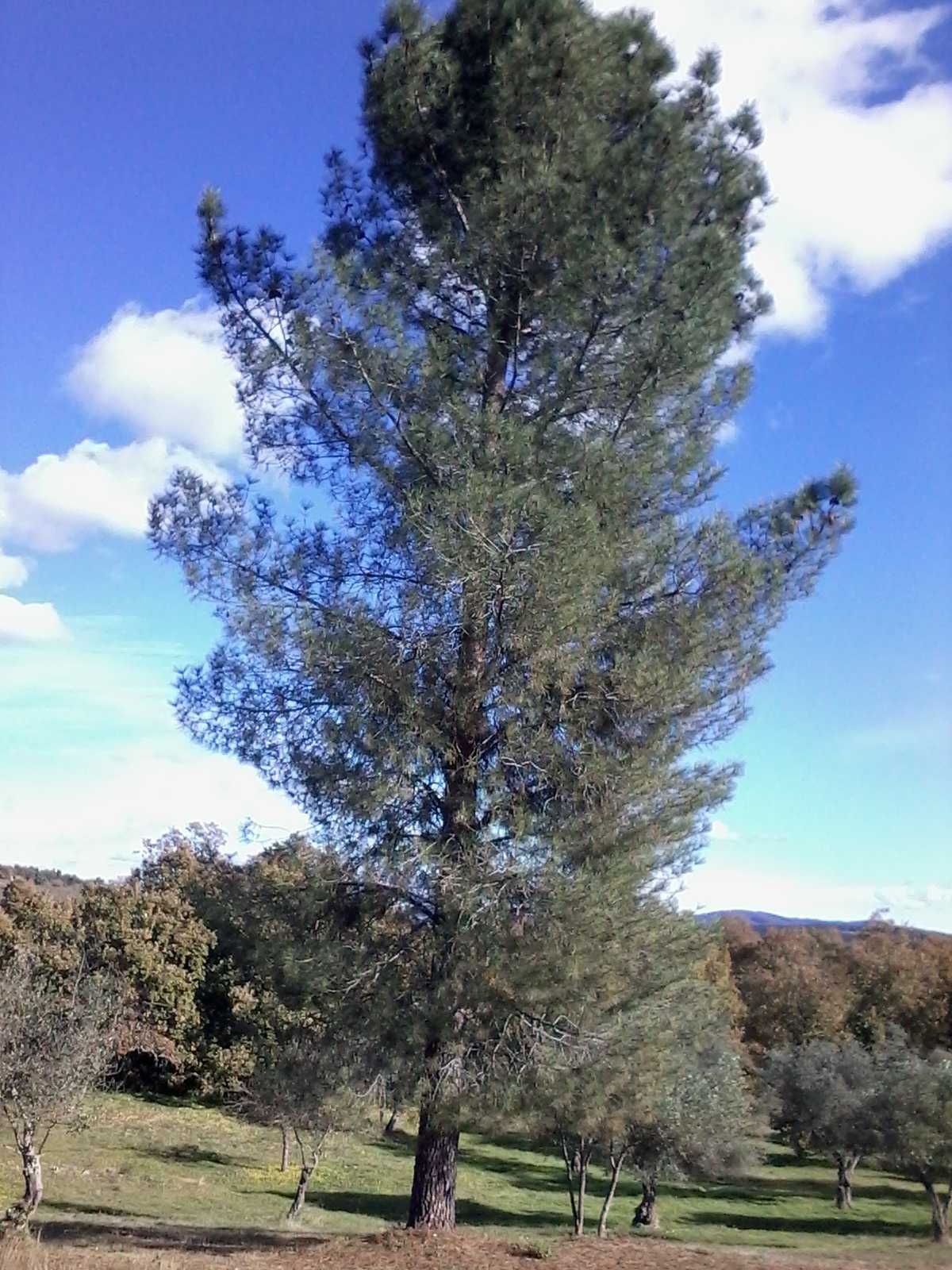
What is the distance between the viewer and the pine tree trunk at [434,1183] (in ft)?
28.7

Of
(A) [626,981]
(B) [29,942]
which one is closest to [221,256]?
(A) [626,981]

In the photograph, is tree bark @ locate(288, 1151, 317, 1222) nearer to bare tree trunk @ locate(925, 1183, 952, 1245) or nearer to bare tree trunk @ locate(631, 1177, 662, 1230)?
bare tree trunk @ locate(631, 1177, 662, 1230)

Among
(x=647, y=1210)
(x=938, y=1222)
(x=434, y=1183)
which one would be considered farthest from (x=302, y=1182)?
(x=938, y=1222)

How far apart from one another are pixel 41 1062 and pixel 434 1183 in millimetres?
8403

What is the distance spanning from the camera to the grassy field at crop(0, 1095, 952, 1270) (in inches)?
631

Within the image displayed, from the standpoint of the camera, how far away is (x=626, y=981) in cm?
844

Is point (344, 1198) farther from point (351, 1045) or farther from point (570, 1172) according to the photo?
point (351, 1045)

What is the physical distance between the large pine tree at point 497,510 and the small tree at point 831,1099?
26430 millimetres

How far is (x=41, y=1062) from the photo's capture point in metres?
14.7

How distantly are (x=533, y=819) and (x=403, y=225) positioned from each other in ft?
19.2

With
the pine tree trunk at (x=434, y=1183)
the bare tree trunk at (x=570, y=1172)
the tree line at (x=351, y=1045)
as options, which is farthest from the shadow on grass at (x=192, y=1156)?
the pine tree trunk at (x=434, y=1183)

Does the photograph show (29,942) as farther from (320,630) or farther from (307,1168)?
(320,630)

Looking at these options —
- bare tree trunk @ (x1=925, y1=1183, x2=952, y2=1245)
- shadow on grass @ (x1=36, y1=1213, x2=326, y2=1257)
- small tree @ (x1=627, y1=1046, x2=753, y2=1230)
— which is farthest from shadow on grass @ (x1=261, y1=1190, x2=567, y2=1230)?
bare tree trunk @ (x1=925, y1=1183, x2=952, y2=1245)

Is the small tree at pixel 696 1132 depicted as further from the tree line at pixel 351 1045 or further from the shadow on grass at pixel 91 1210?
the shadow on grass at pixel 91 1210
